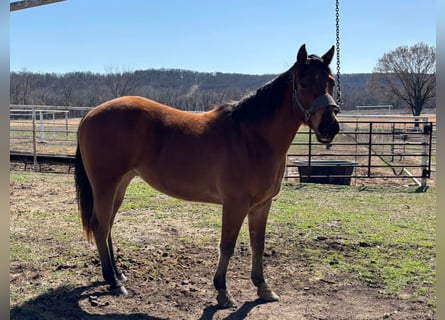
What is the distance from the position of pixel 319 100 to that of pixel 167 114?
1.40 metres

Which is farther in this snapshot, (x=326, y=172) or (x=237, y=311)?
(x=326, y=172)

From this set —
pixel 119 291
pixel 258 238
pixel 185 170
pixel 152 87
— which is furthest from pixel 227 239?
pixel 152 87

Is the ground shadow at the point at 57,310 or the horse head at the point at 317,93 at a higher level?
the horse head at the point at 317,93

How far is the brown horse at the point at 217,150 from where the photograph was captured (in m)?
3.15

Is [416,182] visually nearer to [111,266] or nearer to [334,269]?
[334,269]

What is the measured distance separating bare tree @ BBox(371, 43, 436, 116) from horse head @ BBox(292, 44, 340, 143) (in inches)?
1369

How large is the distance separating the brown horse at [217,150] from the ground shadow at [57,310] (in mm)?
373

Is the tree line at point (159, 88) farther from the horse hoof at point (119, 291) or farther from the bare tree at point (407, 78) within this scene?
the horse hoof at point (119, 291)

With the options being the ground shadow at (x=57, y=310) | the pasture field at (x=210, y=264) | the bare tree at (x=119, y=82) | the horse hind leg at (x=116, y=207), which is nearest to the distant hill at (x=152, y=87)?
the bare tree at (x=119, y=82)

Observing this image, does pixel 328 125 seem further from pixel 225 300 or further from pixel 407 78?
pixel 407 78

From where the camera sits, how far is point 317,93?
2941 millimetres

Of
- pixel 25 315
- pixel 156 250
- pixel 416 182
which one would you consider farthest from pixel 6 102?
pixel 416 182

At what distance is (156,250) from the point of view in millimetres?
4312

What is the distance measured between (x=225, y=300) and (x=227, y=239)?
0.51m
